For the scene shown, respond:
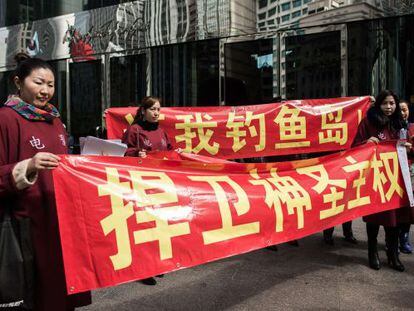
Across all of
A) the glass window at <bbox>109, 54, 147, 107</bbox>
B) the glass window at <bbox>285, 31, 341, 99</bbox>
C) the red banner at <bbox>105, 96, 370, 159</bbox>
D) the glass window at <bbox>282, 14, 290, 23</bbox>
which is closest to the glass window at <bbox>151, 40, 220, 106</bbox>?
the glass window at <bbox>109, 54, 147, 107</bbox>

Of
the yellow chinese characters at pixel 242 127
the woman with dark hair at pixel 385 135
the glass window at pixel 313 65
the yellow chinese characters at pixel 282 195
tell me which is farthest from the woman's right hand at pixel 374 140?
the glass window at pixel 313 65

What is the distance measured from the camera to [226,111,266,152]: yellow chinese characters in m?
5.66

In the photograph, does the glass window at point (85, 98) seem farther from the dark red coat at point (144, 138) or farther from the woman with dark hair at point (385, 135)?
the woman with dark hair at point (385, 135)

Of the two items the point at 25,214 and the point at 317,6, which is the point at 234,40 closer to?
the point at 317,6

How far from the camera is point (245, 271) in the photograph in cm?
448

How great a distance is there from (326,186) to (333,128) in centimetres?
215

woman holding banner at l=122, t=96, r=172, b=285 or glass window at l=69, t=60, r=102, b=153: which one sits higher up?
glass window at l=69, t=60, r=102, b=153

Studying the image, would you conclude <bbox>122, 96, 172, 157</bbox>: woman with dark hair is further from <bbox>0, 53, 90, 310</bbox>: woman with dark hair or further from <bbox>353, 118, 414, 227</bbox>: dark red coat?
A: <bbox>0, 53, 90, 310</bbox>: woman with dark hair

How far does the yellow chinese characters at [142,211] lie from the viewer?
98.0 inches

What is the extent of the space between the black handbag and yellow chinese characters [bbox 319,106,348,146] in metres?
4.28

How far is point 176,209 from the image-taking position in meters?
2.76

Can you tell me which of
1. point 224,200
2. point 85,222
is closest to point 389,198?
point 224,200

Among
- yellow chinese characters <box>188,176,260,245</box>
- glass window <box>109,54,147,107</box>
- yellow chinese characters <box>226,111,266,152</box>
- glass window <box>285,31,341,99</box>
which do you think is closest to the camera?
yellow chinese characters <box>188,176,260,245</box>

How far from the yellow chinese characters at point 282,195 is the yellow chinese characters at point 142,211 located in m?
0.74
